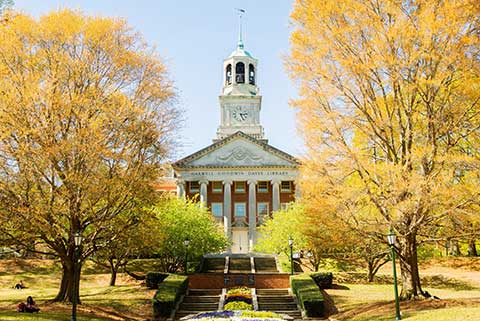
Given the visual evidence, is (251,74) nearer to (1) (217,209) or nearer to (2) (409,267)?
(1) (217,209)

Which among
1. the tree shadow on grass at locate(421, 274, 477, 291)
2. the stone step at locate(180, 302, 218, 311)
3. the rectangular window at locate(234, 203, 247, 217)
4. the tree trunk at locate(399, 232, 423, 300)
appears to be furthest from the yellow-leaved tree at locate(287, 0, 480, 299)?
the rectangular window at locate(234, 203, 247, 217)

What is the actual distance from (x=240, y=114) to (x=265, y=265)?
28.9 metres

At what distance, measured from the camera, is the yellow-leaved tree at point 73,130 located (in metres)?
18.0

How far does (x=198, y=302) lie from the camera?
24.4 meters

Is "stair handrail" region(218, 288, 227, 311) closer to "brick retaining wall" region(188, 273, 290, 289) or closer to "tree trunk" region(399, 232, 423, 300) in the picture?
"brick retaining wall" region(188, 273, 290, 289)

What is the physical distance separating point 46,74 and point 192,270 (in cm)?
2054

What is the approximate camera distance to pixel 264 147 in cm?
5381

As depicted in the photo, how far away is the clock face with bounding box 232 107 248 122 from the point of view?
62531 millimetres

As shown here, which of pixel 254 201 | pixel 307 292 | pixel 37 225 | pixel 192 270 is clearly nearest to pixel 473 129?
pixel 307 292

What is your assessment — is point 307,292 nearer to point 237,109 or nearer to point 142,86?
point 142,86

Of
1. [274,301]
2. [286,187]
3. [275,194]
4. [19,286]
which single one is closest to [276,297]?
[274,301]

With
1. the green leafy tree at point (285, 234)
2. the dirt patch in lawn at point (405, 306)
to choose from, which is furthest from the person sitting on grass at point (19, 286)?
the dirt patch in lawn at point (405, 306)

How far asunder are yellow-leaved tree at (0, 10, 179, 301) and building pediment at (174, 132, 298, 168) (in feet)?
105

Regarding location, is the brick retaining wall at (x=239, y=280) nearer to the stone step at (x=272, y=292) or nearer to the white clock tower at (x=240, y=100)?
the stone step at (x=272, y=292)
